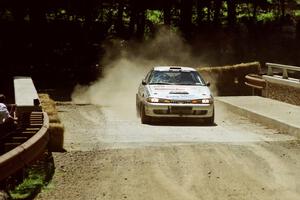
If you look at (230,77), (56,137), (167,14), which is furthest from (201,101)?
(167,14)

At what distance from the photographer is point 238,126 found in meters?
16.6

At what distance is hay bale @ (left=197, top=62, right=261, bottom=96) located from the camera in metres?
27.9

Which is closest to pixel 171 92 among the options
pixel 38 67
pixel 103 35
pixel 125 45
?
pixel 38 67

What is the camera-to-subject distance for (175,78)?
17922 mm

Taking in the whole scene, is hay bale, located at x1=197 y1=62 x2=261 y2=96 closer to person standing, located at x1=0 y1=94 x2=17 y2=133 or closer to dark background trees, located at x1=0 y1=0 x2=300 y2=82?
dark background trees, located at x1=0 y1=0 x2=300 y2=82

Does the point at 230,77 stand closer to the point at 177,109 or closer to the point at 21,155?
the point at 177,109

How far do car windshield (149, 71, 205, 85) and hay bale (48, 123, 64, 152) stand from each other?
639 cm

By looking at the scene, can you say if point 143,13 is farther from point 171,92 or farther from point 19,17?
point 171,92

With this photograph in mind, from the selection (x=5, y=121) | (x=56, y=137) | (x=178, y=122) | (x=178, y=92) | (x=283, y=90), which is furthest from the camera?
(x=283, y=90)

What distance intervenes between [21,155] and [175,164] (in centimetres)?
350

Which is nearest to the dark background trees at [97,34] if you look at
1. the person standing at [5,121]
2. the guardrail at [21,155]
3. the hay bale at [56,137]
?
the hay bale at [56,137]

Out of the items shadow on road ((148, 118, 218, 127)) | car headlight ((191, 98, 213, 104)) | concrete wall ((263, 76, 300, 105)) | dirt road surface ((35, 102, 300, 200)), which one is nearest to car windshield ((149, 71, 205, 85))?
shadow on road ((148, 118, 218, 127))

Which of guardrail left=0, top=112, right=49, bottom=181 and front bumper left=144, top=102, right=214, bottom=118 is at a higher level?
guardrail left=0, top=112, right=49, bottom=181

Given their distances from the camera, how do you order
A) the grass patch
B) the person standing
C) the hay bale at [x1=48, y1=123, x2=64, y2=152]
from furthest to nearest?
the hay bale at [x1=48, y1=123, x2=64, y2=152], the person standing, the grass patch
